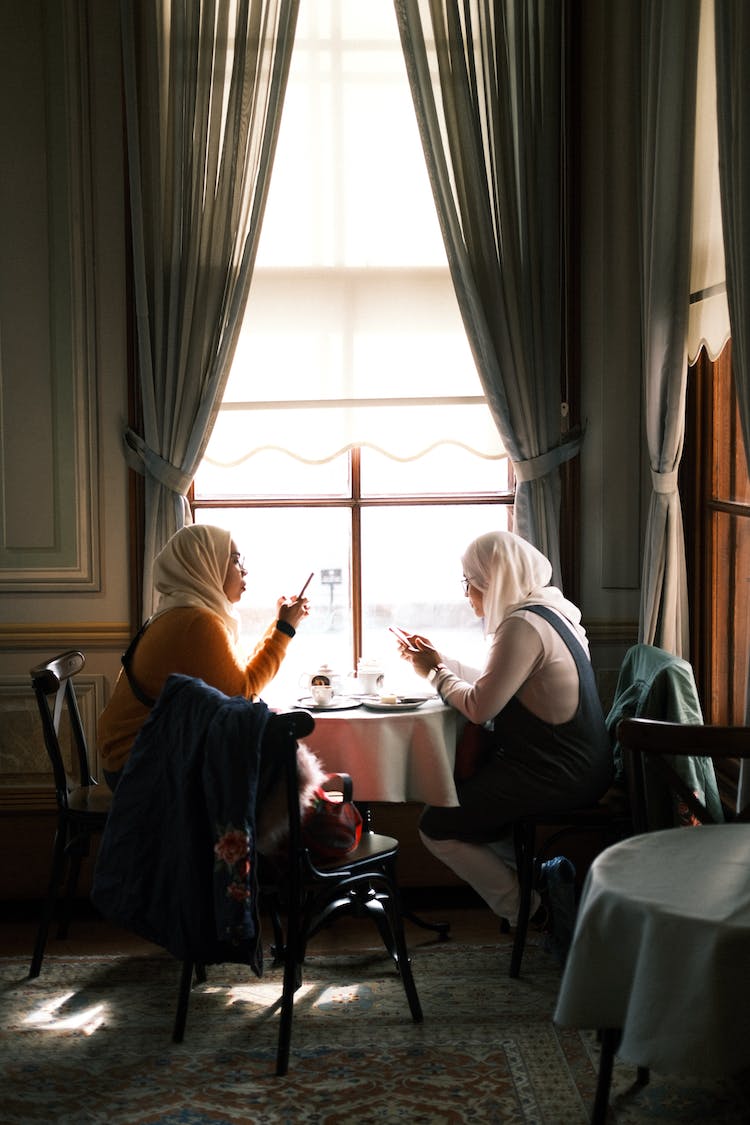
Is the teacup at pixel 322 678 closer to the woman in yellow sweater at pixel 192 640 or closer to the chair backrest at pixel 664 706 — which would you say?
the woman in yellow sweater at pixel 192 640

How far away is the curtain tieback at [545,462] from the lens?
3.75 m

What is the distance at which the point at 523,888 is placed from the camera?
122 inches

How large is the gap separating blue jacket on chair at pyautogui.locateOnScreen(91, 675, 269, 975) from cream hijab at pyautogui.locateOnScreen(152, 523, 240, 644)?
1.77 ft

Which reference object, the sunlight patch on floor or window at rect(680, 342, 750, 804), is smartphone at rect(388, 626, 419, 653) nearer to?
window at rect(680, 342, 750, 804)

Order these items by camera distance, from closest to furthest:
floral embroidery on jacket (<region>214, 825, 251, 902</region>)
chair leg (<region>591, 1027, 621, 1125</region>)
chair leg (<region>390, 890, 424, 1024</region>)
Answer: chair leg (<region>591, 1027, 621, 1125</region>), floral embroidery on jacket (<region>214, 825, 251, 902</region>), chair leg (<region>390, 890, 424, 1024</region>)

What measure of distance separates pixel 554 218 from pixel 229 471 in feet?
4.27

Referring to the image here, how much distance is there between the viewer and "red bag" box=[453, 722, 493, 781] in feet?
10.4

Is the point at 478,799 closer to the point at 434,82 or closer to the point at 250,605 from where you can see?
the point at 250,605

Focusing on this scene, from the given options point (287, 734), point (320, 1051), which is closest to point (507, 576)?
point (287, 734)

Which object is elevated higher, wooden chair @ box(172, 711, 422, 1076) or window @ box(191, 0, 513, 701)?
window @ box(191, 0, 513, 701)

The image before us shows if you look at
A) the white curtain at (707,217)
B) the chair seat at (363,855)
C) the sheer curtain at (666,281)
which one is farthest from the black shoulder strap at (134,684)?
the white curtain at (707,217)

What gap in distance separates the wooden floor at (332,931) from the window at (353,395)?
28.7 inches

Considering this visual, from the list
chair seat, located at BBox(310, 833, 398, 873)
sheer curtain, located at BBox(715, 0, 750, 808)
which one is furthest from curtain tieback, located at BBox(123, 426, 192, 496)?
sheer curtain, located at BBox(715, 0, 750, 808)

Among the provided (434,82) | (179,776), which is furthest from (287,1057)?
(434,82)
